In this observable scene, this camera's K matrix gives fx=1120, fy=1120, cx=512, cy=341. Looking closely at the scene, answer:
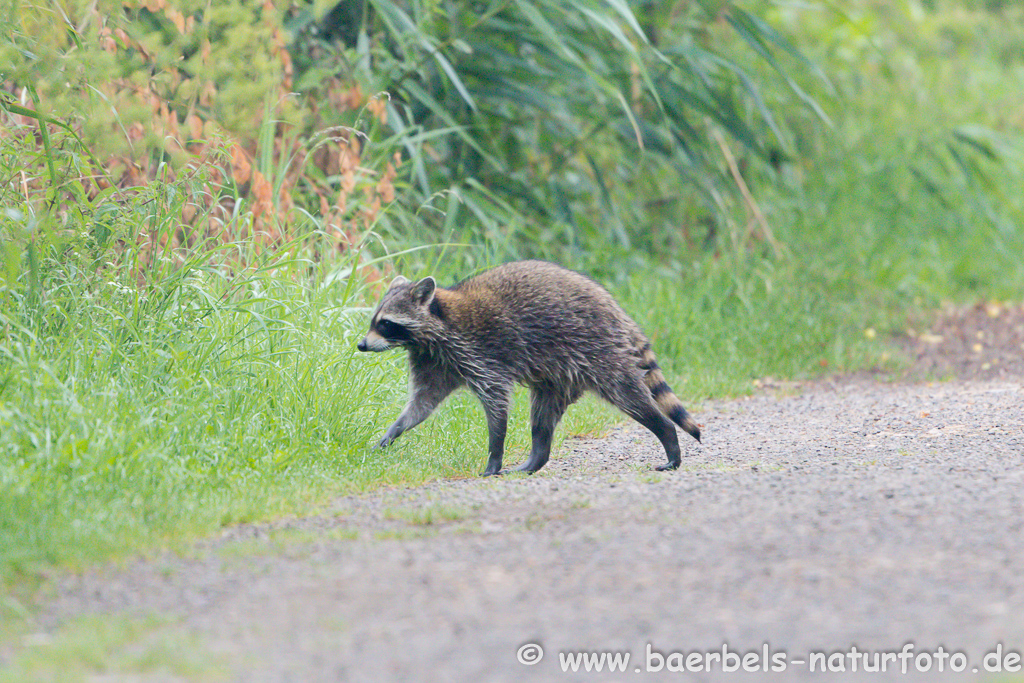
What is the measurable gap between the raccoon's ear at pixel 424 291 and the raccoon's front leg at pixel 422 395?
0.35 meters

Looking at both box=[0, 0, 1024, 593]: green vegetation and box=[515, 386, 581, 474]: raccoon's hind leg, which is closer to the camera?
box=[0, 0, 1024, 593]: green vegetation

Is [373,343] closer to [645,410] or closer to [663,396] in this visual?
[645,410]

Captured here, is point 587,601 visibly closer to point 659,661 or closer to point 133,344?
point 659,661

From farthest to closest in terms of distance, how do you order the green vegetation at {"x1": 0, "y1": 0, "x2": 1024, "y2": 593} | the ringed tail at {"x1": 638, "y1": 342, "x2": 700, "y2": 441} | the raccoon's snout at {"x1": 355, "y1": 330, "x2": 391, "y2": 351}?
the ringed tail at {"x1": 638, "y1": 342, "x2": 700, "y2": 441}
the raccoon's snout at {"x1": 355, "y1": 330, "x2": 391, "y2": 351}
the green vegetation at {"x1": 0, "y1": 0, "x2": 1024, "y2": 593}

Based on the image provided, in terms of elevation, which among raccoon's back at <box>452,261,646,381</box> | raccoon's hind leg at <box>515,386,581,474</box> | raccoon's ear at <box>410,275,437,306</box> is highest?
raccoon's ear at <box>410,275,437,306</box>

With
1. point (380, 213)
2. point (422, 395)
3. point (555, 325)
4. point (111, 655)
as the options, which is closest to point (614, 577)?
point (111, 655)

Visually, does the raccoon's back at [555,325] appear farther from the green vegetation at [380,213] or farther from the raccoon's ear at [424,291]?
the green vegetation at [380,213]

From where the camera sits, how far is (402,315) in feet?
16.5

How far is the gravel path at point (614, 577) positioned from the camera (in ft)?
8.77

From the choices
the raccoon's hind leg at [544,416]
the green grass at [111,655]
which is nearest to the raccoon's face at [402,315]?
the raccoon's hind leg at [544,416]

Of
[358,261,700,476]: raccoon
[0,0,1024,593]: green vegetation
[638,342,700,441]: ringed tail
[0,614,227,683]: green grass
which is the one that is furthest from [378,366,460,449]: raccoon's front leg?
[0,614,227,683]: green grass

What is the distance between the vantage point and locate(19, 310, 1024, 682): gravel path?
2.67m

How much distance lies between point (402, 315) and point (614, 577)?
2.18m

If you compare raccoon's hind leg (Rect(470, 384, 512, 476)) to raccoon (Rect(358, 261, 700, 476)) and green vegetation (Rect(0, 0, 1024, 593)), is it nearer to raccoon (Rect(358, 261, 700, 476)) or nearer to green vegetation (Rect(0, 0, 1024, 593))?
raccoon (Rect(358, 261, 700, 476))
